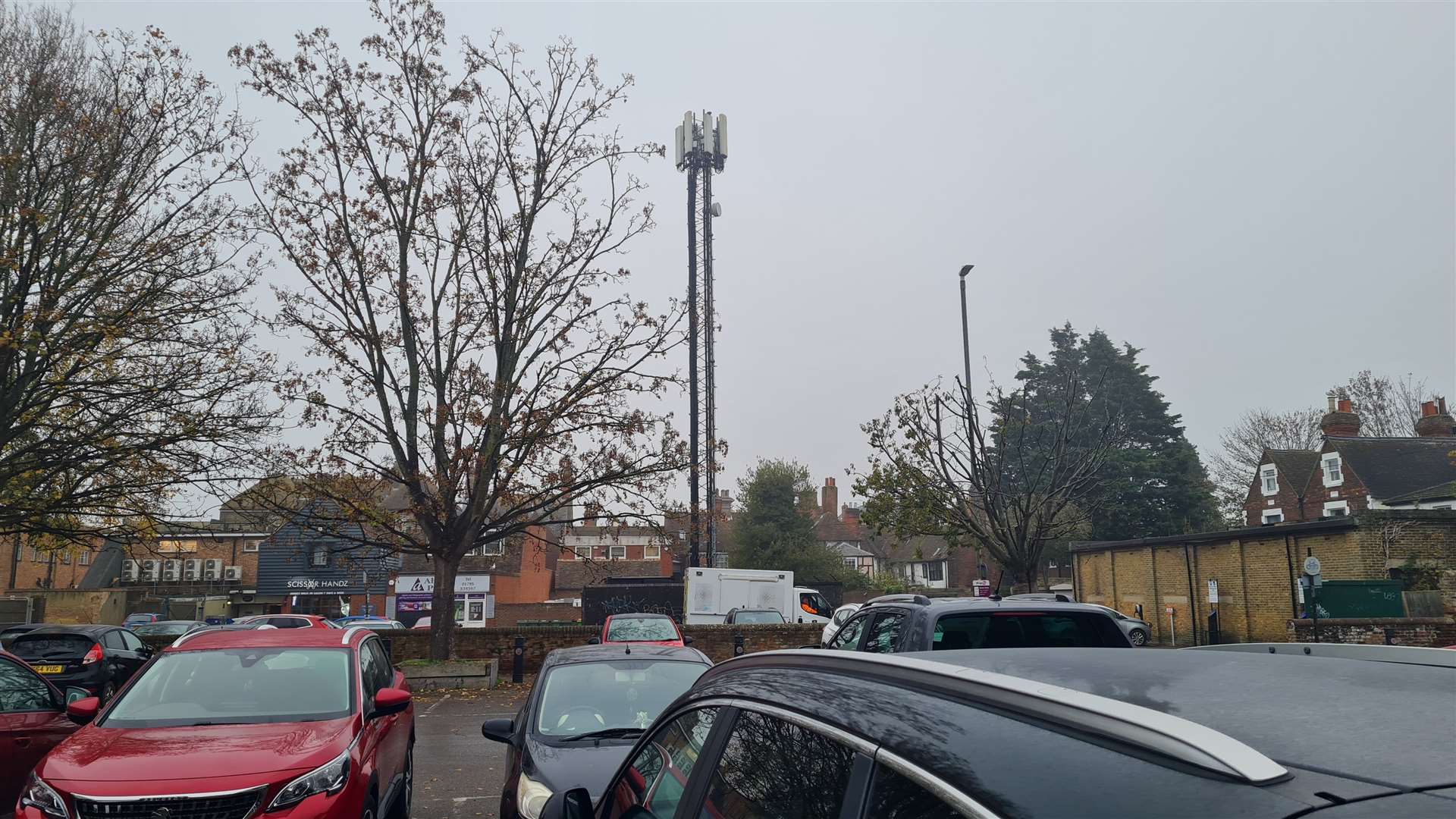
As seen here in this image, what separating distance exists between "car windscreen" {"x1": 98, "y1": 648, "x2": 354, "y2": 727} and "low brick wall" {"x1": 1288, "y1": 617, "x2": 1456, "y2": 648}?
19.6 meters

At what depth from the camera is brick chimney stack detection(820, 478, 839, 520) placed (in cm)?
8512

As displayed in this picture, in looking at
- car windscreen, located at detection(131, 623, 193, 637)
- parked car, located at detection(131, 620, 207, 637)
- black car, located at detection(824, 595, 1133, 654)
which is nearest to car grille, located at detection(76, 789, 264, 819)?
black car, located at detection(824, 595, 1133, 654)

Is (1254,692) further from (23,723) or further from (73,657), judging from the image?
(73,657)

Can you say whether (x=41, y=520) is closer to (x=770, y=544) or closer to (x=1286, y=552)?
(x=1286, y=552)

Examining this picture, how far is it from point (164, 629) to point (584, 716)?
2272cm

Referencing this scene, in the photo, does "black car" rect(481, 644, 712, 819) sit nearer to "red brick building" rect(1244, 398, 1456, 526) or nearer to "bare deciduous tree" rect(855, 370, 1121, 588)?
"bare deciduous tree" rect(855, 370, 1121, 588)

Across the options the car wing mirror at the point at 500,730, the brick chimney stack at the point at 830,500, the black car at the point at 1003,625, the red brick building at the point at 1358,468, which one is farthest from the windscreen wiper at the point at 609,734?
the brick chimney stack at the point at 830,500

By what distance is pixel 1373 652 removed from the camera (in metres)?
2.75

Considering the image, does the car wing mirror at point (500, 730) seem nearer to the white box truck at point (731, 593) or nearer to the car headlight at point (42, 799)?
the car headlight at point (42, 799)

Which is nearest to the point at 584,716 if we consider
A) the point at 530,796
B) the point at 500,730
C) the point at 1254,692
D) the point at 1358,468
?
the point at 500,730

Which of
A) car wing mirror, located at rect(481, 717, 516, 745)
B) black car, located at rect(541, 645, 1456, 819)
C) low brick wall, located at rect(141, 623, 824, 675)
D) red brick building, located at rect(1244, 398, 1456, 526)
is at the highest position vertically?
red brick building, located at rect(1244, 398, 1456, 526)

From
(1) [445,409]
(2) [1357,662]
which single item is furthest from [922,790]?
(1) [445,409]

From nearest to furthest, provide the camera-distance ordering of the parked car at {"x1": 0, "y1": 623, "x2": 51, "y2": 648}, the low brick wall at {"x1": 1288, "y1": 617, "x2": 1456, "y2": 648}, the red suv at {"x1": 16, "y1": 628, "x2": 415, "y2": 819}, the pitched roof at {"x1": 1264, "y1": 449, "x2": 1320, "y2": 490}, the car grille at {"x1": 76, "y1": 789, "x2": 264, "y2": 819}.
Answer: the car grille at {"x1": 76, "y1": 789, "x2": 264, "y2": 819}, the red suv at {"x1": 16, "y1": 628, "x2": 415, "y2": 819}, the parked car at {"x1": 0, "y1": 623, "x2": 51, "y2": 648}, the low brick wall at {"x1": 1288, "y1": 617, "x2": 1456, "y2": 648}, the pitched roof at {"x1": 1264, "y1": 449, "x2": 1320, "y2": 490}

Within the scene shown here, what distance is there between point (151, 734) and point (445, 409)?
1584cm
